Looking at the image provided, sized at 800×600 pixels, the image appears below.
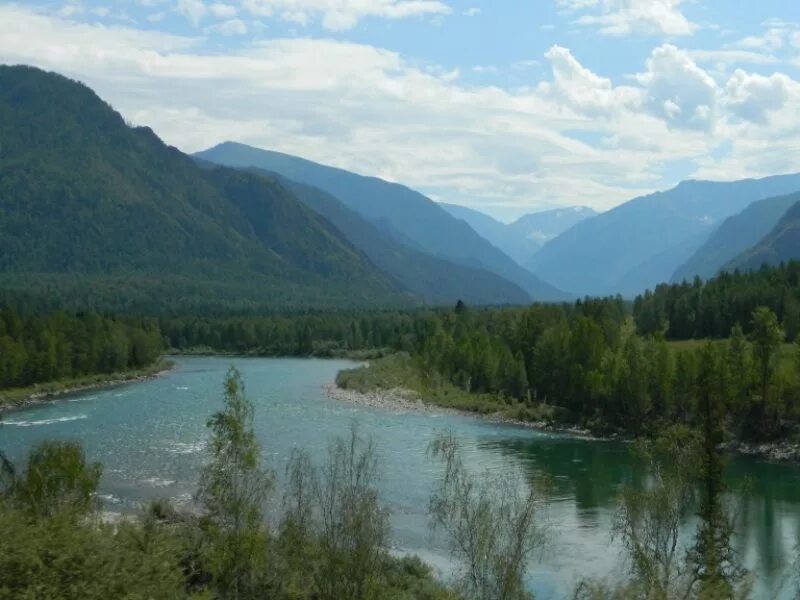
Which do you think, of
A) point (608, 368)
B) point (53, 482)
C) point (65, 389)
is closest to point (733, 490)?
point (608, 368)

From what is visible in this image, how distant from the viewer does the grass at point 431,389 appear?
302ft

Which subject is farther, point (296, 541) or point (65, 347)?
point (65, 347)

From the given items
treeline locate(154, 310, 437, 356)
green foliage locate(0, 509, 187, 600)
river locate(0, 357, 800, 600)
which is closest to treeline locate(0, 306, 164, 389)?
river locate(0, 357, 800, 600)

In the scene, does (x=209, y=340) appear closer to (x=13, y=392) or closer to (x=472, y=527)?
(x=13, y=392)

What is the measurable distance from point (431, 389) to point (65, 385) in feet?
141

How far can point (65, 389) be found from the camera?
107 meters

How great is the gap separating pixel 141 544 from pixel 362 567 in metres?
Result: 7.72

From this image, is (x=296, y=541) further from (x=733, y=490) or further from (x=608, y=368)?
(x=608, y=368)

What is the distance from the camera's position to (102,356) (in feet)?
401

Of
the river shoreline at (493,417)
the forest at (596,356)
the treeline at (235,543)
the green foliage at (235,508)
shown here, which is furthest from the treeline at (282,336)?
the green foliage at (235,508)

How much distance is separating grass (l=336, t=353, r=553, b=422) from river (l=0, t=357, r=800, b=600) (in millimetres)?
4935

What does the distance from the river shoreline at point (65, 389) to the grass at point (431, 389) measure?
2789 cm

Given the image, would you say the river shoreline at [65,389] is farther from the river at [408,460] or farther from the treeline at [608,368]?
the treeline at [608,368]

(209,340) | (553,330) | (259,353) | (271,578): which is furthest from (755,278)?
(271,578)
